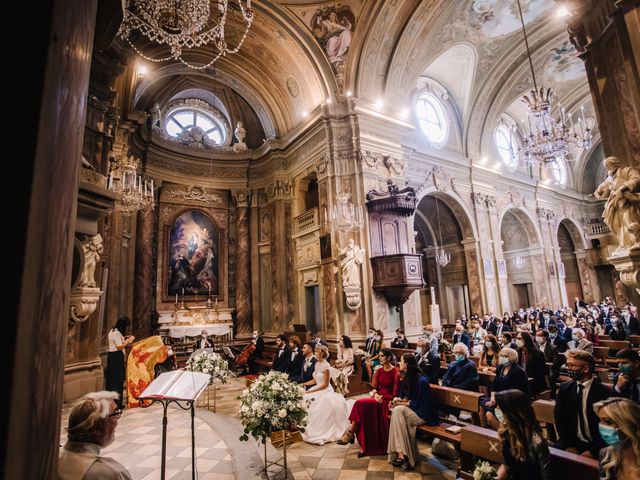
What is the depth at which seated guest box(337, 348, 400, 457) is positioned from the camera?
4.56 m

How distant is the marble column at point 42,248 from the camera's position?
516mm

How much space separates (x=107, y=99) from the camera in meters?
7.70

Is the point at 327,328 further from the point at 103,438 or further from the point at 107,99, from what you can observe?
the point at 103,438

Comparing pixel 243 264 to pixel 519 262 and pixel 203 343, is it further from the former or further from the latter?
pixel 519 262

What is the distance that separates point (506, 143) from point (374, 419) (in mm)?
17955

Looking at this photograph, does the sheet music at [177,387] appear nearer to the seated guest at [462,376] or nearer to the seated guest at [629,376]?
the seated guest at [462,376]

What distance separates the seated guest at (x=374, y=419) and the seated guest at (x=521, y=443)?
2216 mm

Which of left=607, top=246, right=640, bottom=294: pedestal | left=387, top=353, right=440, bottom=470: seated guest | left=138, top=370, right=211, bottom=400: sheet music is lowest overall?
left=387, top=353, right=440, bottom=470: seated guest

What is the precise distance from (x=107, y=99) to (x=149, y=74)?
4563 millimetres

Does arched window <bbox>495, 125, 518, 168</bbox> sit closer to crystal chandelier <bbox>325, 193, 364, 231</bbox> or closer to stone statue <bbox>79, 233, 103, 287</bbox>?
crystal chandelier <bbox>325, 193, 364, 231</bbox>

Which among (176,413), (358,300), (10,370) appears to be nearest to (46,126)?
(10,370)

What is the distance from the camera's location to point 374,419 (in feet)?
15.4

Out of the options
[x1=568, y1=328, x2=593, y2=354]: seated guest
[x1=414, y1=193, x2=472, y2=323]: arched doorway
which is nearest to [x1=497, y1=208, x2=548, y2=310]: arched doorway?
[x1=414, y1=193, x2=472, y2=323]: arched doorway

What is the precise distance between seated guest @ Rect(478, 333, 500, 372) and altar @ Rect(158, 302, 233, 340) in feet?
29.5
